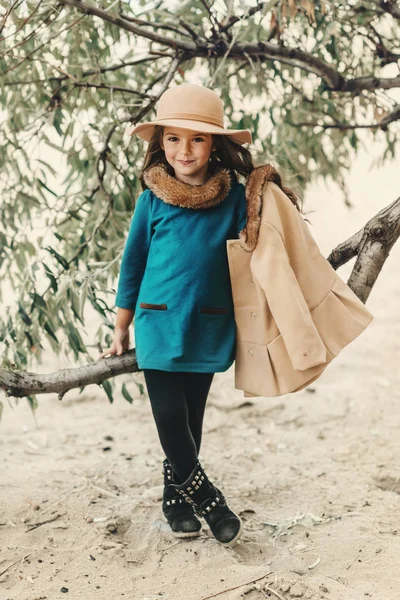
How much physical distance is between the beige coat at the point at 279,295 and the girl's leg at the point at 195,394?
0.29 meters

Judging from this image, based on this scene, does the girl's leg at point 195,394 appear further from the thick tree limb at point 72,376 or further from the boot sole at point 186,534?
the boot sole at point 186,534

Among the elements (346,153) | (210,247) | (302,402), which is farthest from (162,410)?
(346,153)

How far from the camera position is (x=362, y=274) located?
96.4 inches

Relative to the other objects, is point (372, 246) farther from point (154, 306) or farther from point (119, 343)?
point (119, 343)

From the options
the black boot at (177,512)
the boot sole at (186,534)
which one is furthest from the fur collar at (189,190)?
the boot sole at (186,534)

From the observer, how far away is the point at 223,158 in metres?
2.41

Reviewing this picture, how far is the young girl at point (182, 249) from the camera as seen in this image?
2295 millimetres

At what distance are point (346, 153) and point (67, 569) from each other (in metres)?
2.99

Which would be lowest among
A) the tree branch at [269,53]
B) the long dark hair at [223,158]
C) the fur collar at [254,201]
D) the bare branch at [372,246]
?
the bare branch at [372,246]

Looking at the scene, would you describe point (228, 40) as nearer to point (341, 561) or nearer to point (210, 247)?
point (210, 247)

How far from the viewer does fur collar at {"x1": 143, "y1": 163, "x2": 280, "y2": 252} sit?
226 centimetres

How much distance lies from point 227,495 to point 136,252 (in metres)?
1.34

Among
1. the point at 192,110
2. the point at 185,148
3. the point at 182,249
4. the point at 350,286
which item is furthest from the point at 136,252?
the point at 350,286

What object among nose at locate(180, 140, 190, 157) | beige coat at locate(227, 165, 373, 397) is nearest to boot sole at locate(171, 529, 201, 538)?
beige coat at locate(227, 165, 373, 397)
